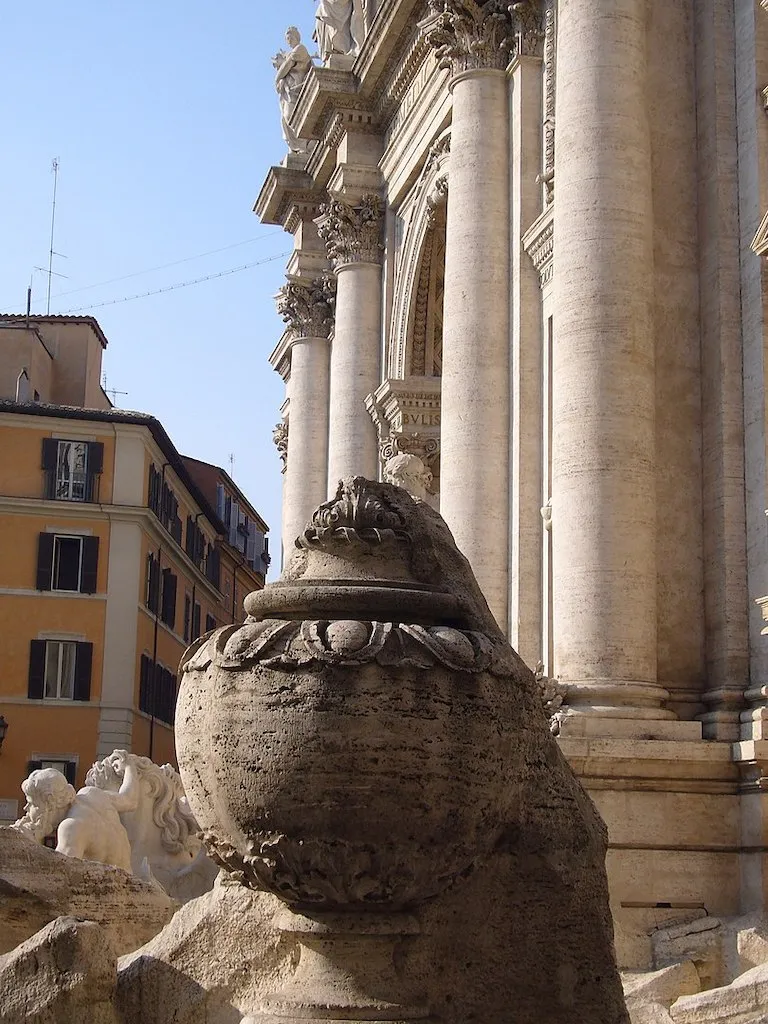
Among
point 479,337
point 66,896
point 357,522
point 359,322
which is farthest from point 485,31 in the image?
point 357,522

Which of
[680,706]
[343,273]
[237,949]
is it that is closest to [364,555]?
[237,949]

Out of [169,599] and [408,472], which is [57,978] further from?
[169,599]

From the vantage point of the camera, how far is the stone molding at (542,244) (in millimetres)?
15044

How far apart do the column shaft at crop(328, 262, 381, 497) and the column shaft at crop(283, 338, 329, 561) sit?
3.14m

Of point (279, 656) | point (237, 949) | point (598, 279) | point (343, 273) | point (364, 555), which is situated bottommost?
point (237, 949)

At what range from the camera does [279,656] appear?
14.5 feet

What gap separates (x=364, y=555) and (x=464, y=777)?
2.68 ft

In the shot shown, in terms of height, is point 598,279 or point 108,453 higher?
point 108,453

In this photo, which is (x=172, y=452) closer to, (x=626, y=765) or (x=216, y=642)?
(x=626, y=765)

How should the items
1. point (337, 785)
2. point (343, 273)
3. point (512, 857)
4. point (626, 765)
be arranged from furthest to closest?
point (343, 273)
point (626, 765)
point (512, 857)
point (337, 785)

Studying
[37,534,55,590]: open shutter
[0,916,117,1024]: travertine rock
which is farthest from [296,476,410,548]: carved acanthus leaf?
[37,534,55,590]: open shutter

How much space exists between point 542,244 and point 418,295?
19.6ft

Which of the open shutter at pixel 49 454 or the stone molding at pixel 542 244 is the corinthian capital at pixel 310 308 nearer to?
the stone molding at pixel 542 244

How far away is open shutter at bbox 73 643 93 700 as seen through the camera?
34.6 metres
